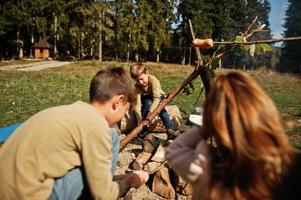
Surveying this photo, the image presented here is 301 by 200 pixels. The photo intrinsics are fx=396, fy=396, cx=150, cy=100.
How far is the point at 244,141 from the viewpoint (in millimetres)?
1665

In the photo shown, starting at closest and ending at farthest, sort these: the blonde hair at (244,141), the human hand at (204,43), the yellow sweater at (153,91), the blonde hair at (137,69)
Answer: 1. the blonde hair at (244,141)
2. the human hand at (204,43)
3. the blonde hair at (137,69)
4. the yellow sweater at (153,91)

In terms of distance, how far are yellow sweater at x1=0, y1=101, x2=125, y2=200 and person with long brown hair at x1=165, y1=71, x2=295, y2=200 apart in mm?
875

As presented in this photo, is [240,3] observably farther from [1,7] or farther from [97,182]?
[97,182]

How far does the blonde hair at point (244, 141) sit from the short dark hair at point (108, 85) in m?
1.08

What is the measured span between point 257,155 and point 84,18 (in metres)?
43.5

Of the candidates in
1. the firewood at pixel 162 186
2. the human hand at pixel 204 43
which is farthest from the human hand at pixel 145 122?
the human hand at pixel 204 43

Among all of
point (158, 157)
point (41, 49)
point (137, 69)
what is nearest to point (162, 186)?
point (158, 157)

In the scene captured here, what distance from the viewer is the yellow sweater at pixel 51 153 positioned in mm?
2414

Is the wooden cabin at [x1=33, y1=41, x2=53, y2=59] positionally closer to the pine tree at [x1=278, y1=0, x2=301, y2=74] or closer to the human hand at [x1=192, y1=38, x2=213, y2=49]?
the pine tree at [x1=278, y1=0, x2=301, y2=74]

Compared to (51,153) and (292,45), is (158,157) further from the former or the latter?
(292,45)

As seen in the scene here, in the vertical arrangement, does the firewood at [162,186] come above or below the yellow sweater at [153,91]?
below

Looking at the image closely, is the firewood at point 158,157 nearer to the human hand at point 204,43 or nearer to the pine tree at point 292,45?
the human hand at point 204,43

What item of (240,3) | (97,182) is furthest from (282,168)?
(240,3)

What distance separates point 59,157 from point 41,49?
160ft
